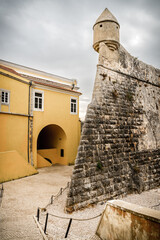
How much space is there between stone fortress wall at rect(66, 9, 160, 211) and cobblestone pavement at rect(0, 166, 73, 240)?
4.60 ft

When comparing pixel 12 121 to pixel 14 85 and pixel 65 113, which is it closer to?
pixel 14 85

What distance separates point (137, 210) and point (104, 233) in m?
1.23

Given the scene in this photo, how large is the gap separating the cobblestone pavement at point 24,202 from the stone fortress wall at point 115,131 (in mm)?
1403

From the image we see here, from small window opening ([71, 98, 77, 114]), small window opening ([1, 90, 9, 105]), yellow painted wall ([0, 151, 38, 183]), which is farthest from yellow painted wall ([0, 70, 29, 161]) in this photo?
small window opening ([71, 98, 77, 114])

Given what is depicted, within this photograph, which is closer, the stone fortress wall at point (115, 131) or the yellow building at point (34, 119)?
the stone fortress wall at point (115, 131)

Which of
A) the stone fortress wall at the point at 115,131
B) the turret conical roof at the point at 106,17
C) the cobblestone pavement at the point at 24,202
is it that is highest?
the turret conical roof at the point at 106,17

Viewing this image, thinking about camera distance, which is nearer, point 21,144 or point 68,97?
point 21,144

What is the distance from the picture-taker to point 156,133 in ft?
30.2

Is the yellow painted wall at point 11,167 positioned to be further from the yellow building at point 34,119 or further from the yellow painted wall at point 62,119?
the yellow painted wall at point 62,119

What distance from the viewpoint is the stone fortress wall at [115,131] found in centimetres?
582

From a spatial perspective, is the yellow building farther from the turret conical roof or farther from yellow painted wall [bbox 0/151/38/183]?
the turret conical roof

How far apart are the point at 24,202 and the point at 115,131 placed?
474 cm

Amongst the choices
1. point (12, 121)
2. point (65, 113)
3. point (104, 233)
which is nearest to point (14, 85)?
point (12, 121)

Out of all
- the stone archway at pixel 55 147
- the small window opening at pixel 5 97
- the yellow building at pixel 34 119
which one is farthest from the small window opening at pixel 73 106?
the small window opening at pixel 5 97
